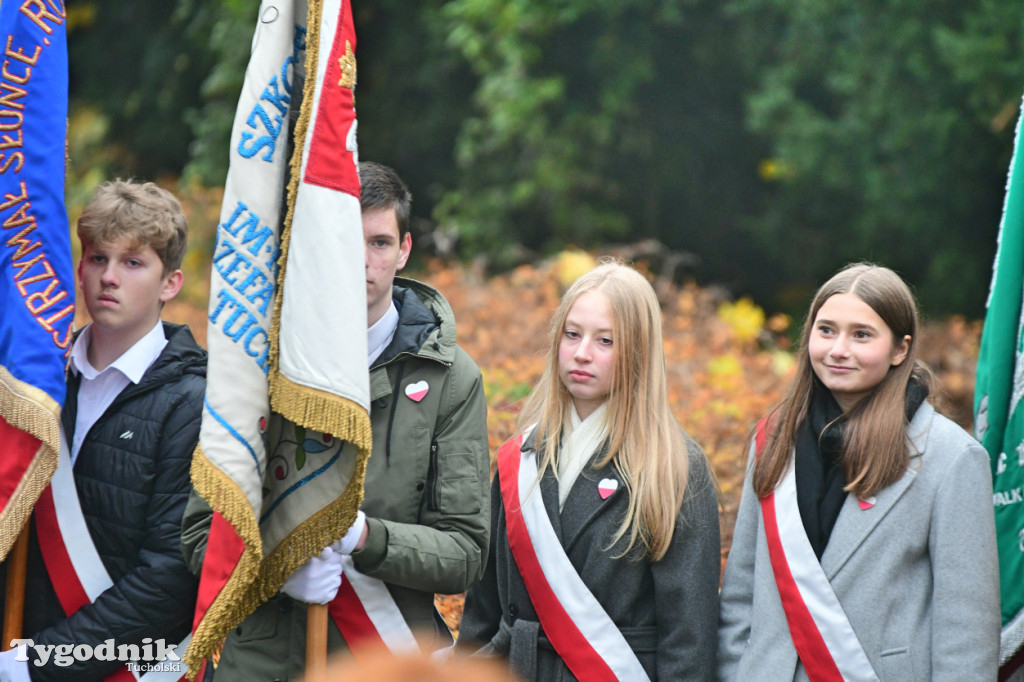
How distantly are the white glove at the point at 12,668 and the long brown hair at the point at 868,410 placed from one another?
6.74 feet

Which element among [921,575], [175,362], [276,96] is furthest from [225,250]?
[921,575]

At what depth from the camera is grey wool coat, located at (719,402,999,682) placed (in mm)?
2775

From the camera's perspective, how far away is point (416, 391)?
9.79 ft

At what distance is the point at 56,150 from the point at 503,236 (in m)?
8.65

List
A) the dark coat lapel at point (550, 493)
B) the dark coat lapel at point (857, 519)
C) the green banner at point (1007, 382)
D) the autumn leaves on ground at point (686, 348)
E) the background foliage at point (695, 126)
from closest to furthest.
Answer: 1. the dark coat lapel at point (857, 519)
2. the dark coat lapel at point (550, 493)
3. the green banner at point (1007, 382)
4. the autumn leaves on ground at point (686, 348)
5. the background foliage at point (695, 126)

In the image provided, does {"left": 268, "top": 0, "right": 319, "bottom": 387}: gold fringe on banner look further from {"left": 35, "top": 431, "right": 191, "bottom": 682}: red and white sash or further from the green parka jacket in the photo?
{"left": 35, "top": 431, "right": 191, "bottom": 682}: red and white sash

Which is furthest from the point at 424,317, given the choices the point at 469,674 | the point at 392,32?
the point at 392,32

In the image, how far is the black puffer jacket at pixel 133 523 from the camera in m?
2.87

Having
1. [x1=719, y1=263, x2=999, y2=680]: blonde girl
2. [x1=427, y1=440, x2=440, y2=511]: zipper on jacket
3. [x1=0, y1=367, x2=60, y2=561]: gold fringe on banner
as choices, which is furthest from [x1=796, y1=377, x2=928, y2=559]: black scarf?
[x1=0, y1=367, x2=60, y2=561]: gold fringe on banner

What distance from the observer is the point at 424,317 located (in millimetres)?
3156

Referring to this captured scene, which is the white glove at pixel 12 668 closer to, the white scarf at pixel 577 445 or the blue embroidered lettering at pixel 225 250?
the blue embroidered lettering at pixel 225 250

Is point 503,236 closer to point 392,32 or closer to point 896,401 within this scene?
point 392,32

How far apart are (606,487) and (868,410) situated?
0.77 meters

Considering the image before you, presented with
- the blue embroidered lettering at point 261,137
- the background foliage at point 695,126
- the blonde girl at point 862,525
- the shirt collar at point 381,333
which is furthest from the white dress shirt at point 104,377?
the background foliage at point 695,126
